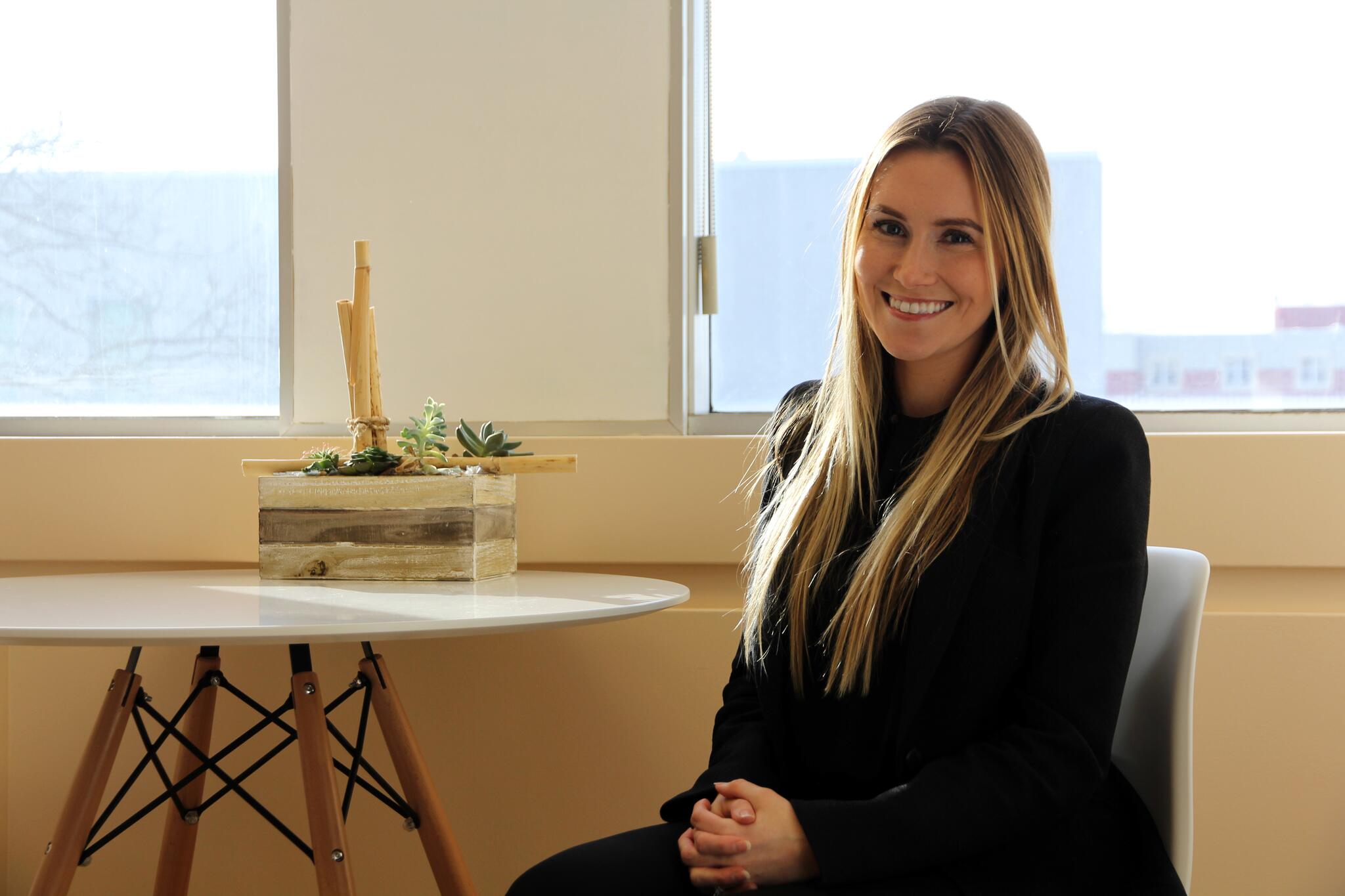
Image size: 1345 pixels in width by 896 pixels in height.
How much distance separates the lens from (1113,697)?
1106 mm

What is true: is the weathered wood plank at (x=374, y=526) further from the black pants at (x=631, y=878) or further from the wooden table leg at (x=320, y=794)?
→ the black pants at (x=631, y=878)

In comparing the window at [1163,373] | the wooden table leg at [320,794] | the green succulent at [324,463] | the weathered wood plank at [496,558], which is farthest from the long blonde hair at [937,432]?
the window at [1163,373]

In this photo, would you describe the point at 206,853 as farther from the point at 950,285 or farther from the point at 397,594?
the point at 950,285

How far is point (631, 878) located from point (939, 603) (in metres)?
0.42

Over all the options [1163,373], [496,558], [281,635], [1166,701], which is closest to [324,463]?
[496,558]

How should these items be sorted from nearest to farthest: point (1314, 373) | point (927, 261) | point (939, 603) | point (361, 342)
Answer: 1. point (939, 603)
2. point (927, 261)
3. point (361, 342)
4. point (1314, 373)

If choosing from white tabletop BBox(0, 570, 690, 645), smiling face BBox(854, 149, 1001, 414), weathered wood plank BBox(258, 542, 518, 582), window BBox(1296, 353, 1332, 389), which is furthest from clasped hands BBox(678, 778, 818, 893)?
window BBox(1296, 353, 1332, 389)

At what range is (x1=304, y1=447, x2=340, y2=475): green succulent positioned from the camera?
1680mm

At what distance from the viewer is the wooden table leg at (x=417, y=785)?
165cm

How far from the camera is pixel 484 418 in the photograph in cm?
213

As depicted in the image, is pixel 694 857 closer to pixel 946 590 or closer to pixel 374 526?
pixel 946 590

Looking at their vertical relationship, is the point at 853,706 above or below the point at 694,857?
above

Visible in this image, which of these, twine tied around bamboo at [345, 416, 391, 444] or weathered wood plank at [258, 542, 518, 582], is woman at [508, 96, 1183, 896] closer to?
weathered wood plank at [258, 542, 518, 582]

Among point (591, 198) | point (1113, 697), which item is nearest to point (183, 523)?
point (591, 198)
